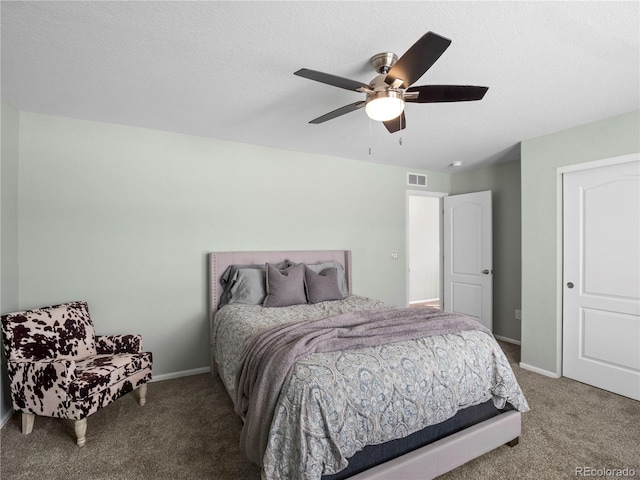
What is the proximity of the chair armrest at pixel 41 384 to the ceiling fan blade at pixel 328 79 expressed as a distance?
7.57ft

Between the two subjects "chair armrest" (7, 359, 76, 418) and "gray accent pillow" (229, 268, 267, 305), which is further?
"gray accent pillow" (229, 268, 267, 305)

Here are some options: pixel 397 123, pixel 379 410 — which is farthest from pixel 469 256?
pixel 379 410

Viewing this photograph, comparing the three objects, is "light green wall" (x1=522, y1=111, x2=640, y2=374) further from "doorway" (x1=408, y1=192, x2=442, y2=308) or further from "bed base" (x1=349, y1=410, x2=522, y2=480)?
"doorway" (x1=408, y1=192, x2=442, y2=308)

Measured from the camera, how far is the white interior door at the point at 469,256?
4516 mm

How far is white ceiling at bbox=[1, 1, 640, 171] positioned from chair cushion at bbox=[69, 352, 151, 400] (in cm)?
200

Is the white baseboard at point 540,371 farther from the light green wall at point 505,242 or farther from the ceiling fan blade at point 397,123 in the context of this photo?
the ceiling fan blade at point 397,123

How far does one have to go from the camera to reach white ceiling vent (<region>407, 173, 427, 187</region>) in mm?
4900

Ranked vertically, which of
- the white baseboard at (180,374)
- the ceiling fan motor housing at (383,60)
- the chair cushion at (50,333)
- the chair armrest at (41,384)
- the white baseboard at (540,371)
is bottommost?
the white baseboard at (180,374)

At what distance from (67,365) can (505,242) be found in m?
4.81

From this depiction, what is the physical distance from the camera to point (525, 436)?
2301 mm

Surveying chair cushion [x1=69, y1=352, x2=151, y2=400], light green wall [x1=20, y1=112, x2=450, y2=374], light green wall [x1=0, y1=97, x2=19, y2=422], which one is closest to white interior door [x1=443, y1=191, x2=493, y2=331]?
light green wall [x1=20, y1=112, x2=450, y2=374]

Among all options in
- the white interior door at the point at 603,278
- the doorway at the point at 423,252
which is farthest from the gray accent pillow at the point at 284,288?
the doorway at the point at 423,252

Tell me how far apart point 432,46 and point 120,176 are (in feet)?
9.54

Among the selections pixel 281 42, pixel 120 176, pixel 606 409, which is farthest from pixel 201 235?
pixel 606 409
